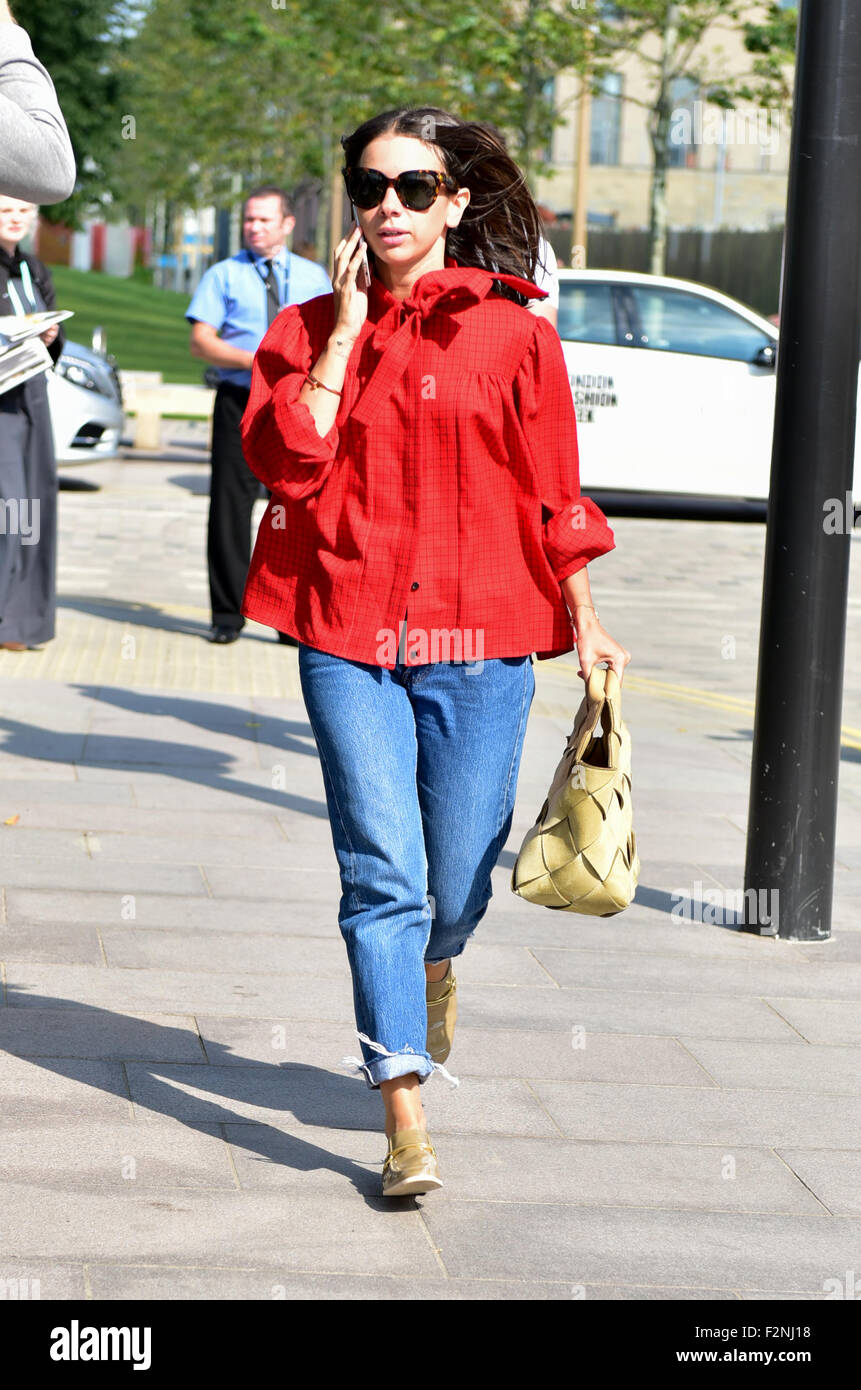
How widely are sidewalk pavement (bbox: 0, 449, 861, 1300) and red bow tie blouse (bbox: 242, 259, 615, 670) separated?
99cm

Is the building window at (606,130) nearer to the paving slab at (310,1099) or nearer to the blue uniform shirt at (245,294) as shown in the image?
the blue uniform shirt at (245,294)

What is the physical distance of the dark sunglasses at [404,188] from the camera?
3.55 metres

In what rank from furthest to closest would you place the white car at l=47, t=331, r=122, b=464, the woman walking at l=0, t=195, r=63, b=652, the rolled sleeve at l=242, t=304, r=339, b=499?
the white car at l=47, t=331, r=122, b=464, the woman walking at l=0, t=195, r=63, b=652, the rolled sleeve at l=242, t=304, r=339, b=499

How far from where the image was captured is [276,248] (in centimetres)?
891

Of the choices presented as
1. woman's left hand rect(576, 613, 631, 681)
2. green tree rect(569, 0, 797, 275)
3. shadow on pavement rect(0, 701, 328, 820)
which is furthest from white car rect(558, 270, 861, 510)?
woman's left hand rect(576, 613, 631, 681)

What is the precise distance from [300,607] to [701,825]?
3.42 meters

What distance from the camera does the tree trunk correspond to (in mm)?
25391

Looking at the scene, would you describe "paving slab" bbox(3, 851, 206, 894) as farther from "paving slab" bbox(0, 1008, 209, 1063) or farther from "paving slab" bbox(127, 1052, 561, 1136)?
"paving slab" bbox(127, 1052, 561, 1136)

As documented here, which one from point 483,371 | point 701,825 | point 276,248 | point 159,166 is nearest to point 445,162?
point 483,371

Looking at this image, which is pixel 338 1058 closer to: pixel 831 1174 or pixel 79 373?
pixel 831 1174

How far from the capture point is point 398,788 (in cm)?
355

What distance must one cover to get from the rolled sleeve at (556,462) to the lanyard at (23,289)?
4422 millimetres

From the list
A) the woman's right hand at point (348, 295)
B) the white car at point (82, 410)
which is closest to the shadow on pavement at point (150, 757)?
the woman's right hand at point (348, 295)

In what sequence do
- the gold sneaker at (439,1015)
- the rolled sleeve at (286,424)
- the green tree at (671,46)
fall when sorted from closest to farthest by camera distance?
the rolled sleeve at (286,424)
the gold sneaker at (439,1015)
the green tree at (671,46)
